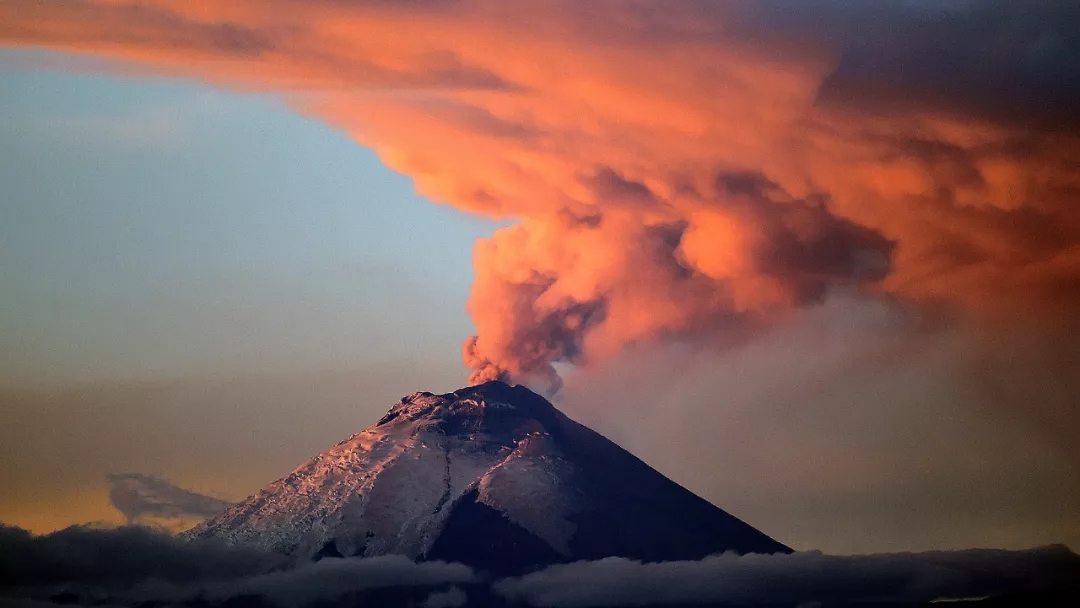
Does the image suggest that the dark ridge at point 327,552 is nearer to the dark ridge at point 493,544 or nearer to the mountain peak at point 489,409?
the dark ridge at point 493,544

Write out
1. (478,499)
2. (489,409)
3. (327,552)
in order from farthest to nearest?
(489,409)
(478,499)
(327,552)

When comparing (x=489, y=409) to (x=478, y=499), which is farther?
(x=489, y=409)

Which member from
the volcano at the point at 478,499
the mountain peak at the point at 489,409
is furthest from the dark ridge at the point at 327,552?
the mountain peak at the point at 489,409

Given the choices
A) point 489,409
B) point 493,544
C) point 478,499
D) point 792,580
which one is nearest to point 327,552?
point 478,499

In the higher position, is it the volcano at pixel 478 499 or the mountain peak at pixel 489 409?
the mountain peak at pixel 489 409

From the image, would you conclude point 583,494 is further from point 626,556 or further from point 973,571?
point 973,571

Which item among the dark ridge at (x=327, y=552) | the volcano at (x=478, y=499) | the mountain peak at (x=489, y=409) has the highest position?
the mountain peak at (x=489, y=409)

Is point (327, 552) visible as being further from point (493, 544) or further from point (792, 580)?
point (792, 580)

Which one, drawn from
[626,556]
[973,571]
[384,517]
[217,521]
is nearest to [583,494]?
[626,556]
